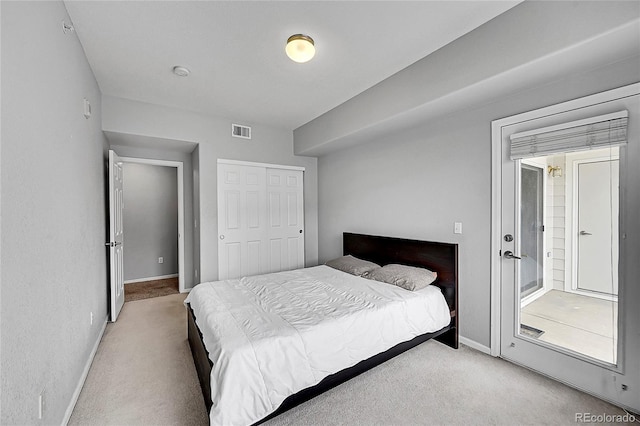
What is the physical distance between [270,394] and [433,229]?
224 centimetres

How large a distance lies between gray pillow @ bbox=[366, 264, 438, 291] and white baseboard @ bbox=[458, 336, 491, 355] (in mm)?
657

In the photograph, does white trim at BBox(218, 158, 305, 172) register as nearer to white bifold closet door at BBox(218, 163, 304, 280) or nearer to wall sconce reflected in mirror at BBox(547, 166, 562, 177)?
white bifold closet door at BBox(218, 163, 304, 280)

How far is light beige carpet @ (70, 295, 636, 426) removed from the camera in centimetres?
180

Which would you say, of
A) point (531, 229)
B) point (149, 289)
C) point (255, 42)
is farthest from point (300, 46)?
point (149, 289)

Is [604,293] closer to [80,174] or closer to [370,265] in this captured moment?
[370,265]

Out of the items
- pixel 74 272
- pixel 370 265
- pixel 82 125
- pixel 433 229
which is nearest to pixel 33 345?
pixel 74 272

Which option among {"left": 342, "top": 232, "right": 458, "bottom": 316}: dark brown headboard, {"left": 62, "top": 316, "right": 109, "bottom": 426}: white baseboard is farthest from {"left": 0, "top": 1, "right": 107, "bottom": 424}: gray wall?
{"left": 342, "top": 232, "right": 458, "bottom": 316}: dark brown headboard

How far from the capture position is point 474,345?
105 inches

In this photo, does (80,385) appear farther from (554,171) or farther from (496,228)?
(554,171)

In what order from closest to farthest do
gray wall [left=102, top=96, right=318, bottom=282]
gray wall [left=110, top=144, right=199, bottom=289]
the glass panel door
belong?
the glass panel door
gray wall [left=102, top=96, right=318, bottom=282]
gray wall [left=110, top=144, right=199, bottom=289]

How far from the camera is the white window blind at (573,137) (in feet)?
6.07

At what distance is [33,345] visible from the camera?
51.9 inches

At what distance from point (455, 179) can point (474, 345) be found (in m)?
1.61

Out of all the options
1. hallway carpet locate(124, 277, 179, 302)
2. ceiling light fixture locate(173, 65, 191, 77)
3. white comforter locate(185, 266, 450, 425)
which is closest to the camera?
white comforter locate(185, 266, 450, 425)
